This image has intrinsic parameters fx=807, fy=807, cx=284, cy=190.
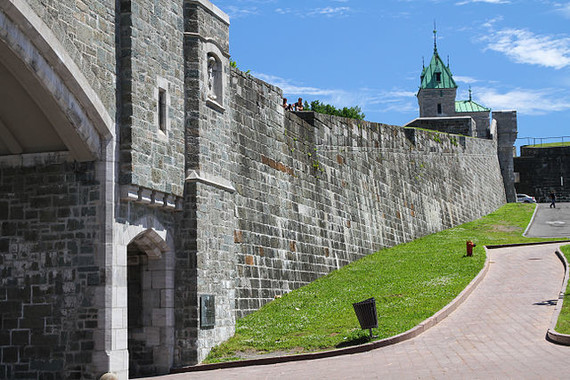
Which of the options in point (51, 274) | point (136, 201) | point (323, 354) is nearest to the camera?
point (51, 274)

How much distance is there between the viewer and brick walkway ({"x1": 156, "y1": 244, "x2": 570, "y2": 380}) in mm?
12516

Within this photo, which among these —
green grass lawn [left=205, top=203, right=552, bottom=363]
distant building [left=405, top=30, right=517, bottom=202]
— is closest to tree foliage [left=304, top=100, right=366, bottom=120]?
distant building [left=405, top=30, right=517, bottom=202]

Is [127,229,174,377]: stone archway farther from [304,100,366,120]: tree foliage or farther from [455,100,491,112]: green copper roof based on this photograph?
[455,100,491,112]: green copper roof

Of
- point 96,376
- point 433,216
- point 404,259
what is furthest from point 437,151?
point 96,376

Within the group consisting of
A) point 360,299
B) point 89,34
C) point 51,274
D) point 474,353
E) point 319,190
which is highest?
point 89,34

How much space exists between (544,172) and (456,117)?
62.2 ft

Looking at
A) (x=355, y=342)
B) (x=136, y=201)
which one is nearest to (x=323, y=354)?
(x=355, y=342)

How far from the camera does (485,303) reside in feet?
63.8

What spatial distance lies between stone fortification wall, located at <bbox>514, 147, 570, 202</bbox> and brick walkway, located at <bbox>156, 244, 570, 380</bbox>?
44.2 metres

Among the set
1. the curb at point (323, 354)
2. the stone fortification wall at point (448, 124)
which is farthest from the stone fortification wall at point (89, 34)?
the stone fortification wall at point (448, 124)

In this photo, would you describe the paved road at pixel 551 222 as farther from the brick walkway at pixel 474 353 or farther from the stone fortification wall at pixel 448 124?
the brick walkway at pixel 474 353

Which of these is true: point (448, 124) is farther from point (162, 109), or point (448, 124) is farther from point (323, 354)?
point (323, 354)

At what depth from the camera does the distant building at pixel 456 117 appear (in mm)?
47562

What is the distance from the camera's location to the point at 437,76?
85.7 meters
